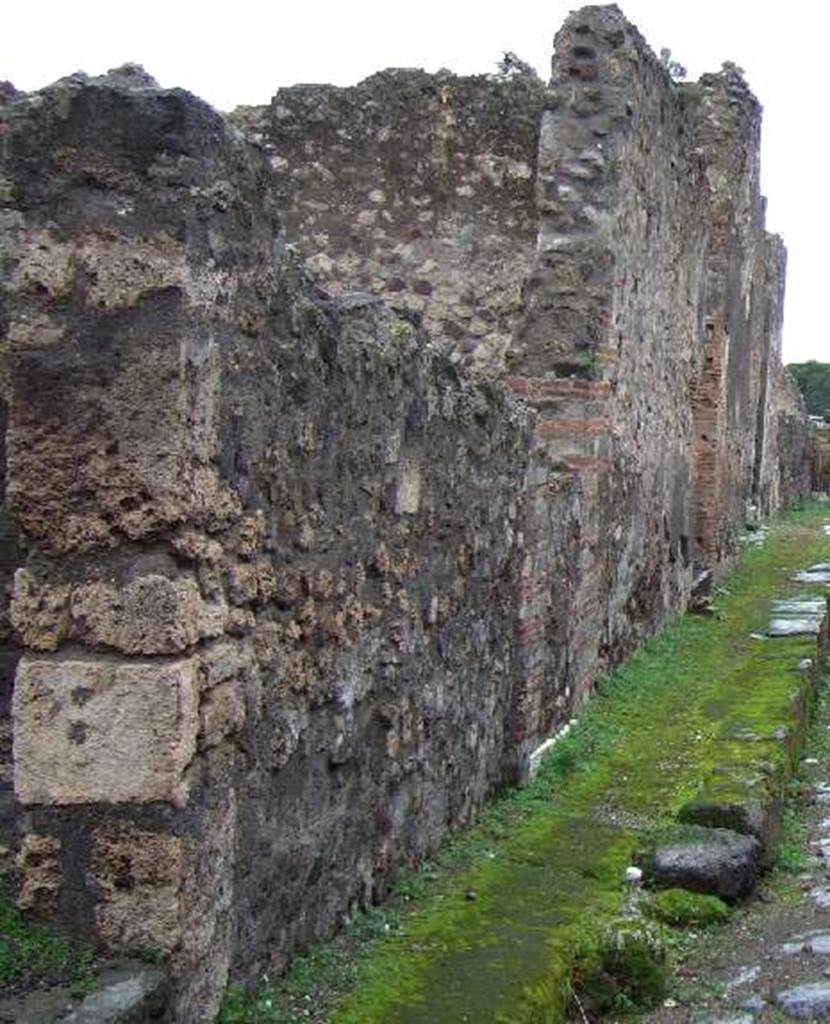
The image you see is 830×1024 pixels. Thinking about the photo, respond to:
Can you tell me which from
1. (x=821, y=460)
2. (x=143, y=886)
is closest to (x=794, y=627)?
(x=143, y=886)

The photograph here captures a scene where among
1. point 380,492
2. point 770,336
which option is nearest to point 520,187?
point 380,492

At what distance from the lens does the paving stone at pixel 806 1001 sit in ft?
13.1

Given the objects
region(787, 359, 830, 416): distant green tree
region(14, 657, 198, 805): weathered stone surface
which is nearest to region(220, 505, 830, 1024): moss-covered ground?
region(14, 657, 198, 805): weathered stone surface

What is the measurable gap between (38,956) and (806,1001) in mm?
2191

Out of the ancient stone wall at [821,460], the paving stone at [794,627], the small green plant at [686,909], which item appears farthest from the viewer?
the ancient stone wall at [821,460]

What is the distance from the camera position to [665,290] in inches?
382

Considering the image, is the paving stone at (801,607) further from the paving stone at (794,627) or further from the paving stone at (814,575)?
the paving stone at (814,575)

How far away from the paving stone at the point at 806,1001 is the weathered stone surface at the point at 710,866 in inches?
30.0

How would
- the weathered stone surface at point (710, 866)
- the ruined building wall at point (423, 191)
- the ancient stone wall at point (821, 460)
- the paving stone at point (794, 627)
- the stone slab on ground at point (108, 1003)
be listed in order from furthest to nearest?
the ancient stone wall at point (821, 460), the paving stone at point (794, 627), the ruined building wall at point (423, 191), the weathered stone surface at point (710, 866), the stone slab on ground at point (108, 1003)

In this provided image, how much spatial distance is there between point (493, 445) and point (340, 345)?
1852 millimetres

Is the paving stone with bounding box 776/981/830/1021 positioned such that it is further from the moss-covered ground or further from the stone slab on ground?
the stone slab on ground

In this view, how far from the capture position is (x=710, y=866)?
4988 mm

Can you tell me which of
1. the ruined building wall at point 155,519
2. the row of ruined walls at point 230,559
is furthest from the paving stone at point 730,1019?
the ruined building wall at point 155,519

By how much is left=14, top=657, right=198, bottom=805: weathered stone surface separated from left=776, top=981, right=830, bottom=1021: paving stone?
1992 millimetres
